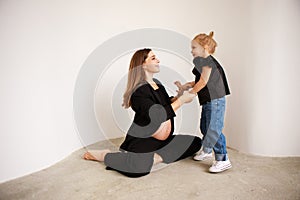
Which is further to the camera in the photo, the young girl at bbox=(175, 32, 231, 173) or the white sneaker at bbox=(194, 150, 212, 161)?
the white sneaker at bbox=(194, 150, 212, 161)

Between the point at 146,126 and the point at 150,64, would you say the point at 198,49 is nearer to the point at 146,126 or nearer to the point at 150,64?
the point at 150,64

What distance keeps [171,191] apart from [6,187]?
729 mm

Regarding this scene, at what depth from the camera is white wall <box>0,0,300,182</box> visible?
1.37m

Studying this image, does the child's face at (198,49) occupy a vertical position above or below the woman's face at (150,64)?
above

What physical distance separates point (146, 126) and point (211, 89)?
383 millimetres

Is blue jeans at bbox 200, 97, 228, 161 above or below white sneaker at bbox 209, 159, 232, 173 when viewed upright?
above

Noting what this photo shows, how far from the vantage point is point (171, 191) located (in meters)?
1.24

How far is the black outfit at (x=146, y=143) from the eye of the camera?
Answer: 4.68 ft

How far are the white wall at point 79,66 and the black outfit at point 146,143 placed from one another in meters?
0.35

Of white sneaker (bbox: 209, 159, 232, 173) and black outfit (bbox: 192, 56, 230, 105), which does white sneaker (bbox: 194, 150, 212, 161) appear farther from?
black outfit (bbox: 192, 56, 230, 105)

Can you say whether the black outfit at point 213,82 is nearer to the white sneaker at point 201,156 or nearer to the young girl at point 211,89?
the young girl at point 211,89

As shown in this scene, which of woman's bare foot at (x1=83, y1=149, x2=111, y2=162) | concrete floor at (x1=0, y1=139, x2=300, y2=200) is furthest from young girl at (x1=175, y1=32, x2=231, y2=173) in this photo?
woman's bare foot at (x1=83, y1=149, x2=111, y2=162)

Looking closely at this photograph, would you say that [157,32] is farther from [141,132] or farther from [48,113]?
[48,113]

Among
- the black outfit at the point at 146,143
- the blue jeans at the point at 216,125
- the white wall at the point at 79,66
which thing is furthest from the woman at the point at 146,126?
the white wall at the point at 79,66
